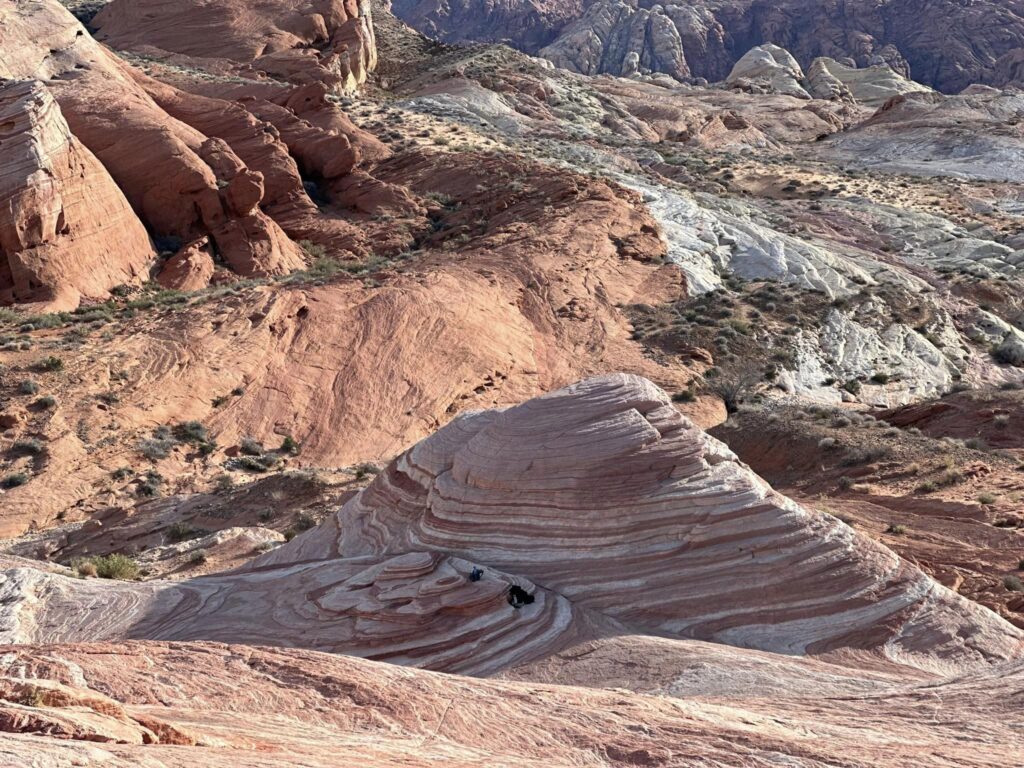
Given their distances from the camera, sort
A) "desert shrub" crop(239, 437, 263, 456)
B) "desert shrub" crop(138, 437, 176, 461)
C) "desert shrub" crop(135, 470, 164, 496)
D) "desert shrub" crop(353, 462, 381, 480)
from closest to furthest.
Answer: "desert shrub" crop(135, 470, 164, 496)
"desert shrub" crop(353, 462, 381, 480)
"desert shrub" crop(138, 437, 176, 461)
"desert shrub" crop(239, 437, 263, 456)

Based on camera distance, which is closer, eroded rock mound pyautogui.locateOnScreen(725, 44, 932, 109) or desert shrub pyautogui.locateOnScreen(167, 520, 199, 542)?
desert shrub pyautogui.locateOnScreen(167, 520, 199, 542)

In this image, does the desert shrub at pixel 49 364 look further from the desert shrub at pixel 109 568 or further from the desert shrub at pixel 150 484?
the desert shrub at pixel 109 568

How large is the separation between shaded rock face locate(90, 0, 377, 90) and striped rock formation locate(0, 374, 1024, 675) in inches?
1617

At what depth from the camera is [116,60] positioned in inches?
1431

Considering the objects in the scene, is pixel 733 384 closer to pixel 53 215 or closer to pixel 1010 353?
pixel 1010 353

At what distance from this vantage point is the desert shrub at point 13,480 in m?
17.3

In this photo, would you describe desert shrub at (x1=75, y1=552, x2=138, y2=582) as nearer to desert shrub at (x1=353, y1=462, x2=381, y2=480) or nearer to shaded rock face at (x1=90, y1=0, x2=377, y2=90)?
desert shrub at (x1=353, y1=462, x2=381, y2=480)

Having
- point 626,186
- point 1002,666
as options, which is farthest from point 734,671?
point 626,186

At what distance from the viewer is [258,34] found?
168ft

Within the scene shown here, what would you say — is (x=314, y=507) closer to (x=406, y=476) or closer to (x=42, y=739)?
(x=406, y=476)

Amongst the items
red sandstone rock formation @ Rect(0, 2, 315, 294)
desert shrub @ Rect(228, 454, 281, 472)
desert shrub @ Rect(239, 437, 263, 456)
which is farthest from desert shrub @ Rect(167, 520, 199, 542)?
red sandstone rock formation @ Rect(0, 2, 315, 294)

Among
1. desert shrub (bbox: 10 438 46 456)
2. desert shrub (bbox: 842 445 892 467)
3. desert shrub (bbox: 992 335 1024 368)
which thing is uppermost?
desert shrub (bbox: 10 438 46 456)

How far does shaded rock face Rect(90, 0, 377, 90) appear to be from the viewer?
4841cm

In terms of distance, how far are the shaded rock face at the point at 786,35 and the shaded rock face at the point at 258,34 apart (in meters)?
70.4
